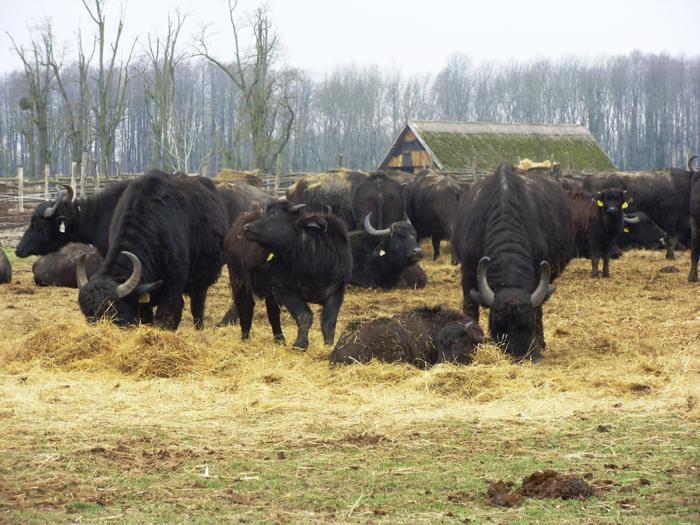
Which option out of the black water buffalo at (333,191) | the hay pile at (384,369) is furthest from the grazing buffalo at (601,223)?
the hay pile at (384,369)

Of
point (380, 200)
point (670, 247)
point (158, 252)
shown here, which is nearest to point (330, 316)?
point (158, 252)

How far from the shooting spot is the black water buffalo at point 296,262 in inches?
424

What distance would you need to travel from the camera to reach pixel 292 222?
36.1ft

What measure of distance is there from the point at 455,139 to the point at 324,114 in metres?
47.1

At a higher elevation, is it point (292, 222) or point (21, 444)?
point (292, 222)

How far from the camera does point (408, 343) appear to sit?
946 centimetres

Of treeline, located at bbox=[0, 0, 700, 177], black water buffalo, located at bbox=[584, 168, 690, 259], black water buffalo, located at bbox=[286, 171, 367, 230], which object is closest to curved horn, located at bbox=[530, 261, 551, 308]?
black water buffalo, located at bbox=[286, 171, 367, 230]

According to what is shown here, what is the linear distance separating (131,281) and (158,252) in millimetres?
703

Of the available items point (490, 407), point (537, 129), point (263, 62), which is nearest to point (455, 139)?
point (537, 129)

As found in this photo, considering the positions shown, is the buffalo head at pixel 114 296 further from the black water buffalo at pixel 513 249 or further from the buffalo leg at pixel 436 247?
the buffalo leg at pixel 436 247

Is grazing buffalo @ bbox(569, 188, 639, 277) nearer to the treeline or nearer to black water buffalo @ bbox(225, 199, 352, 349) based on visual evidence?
black water buffalo @ bbox(225, 199, 352, 349)

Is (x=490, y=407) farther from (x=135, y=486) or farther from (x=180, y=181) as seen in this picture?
(x=180, y=181)

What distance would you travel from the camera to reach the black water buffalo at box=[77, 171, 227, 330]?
422 inches

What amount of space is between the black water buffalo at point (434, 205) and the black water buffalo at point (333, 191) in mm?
1300
